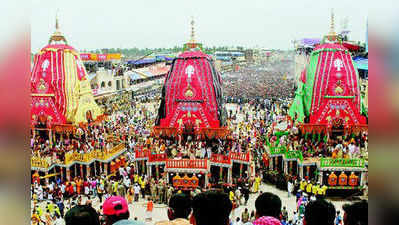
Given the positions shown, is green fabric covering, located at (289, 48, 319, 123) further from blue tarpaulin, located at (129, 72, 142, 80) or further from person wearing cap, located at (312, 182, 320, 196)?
blue tarpaulin, located at (129, 72, 142, 80)

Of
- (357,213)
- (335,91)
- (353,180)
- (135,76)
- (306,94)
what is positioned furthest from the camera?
(135,76)

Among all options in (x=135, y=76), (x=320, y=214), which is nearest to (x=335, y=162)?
(x=320, y=214)

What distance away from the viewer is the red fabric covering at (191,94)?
8492 mm

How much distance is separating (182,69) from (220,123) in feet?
4.72

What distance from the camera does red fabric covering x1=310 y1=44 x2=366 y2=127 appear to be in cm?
782

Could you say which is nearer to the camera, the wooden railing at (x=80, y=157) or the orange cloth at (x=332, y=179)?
the orange cloth at (x=332, y=179)

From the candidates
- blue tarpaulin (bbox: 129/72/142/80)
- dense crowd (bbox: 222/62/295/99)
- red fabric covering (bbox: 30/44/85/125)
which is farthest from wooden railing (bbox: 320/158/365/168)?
blue tarpaulin (bbox: 129/72/142/80)

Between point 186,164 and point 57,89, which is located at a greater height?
point 57,89

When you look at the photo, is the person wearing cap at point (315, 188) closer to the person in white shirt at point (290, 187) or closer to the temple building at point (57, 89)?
the person in white shirt at point (290, 187)

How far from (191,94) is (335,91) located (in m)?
2.89

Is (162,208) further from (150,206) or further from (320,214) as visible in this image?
(320,214)

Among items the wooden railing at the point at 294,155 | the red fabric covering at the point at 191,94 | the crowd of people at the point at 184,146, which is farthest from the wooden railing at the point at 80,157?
the wooden railing at the point at 294,155

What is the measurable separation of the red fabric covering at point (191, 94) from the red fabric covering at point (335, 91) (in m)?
2.08

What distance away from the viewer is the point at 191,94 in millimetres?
8555
